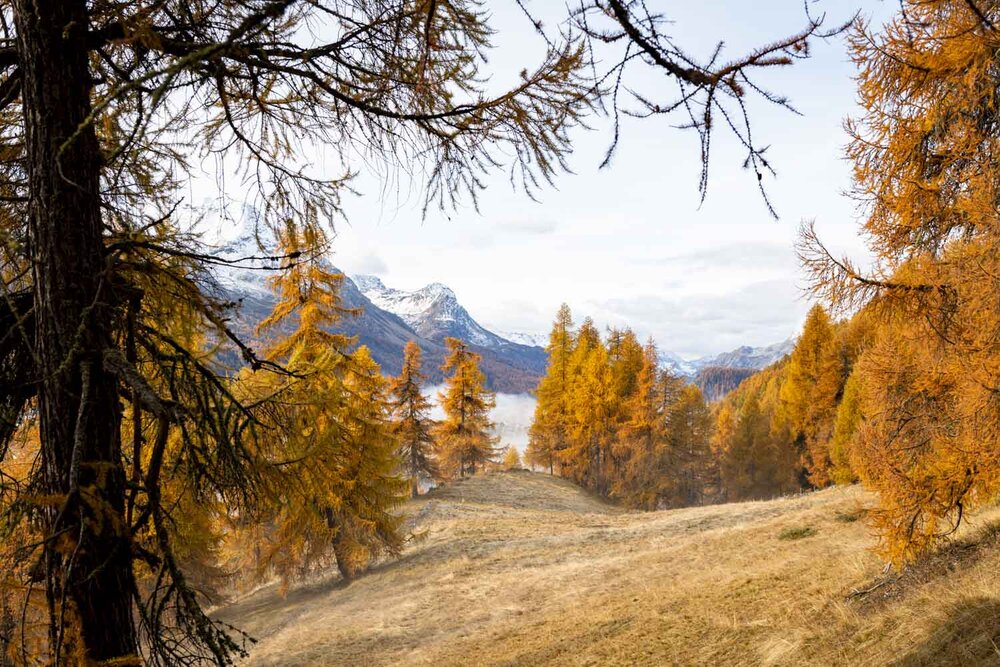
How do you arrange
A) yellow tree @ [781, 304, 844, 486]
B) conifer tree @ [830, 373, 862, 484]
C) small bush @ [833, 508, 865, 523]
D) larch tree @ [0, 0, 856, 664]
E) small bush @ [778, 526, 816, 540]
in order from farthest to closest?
yellow tree @ [781, 304, 844, 486] < conifer tree @ [830, 373, 862, 484] < small bush @ [833, 508, 865, 523] < small bush @ [778, 526, 816, 540] < larch tree @ [0, 0, 856, 664]

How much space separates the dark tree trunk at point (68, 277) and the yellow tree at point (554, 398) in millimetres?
32872

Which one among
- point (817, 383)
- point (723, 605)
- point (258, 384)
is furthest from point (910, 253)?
point (817, 383)

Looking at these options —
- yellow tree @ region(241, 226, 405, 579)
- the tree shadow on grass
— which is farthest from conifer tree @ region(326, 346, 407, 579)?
the tree shadow on grass

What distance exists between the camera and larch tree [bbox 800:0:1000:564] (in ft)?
18.1

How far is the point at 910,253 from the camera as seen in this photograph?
6.67 meters

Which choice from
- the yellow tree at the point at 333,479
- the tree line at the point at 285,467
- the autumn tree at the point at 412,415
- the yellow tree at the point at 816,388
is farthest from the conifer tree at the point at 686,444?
the yellow tree at the point at 333,479

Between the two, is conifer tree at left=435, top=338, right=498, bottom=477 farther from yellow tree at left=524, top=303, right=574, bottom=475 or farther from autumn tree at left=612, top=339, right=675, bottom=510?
autumn tree at left=612, top=339, right=675, bottom=510

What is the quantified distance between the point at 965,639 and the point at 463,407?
30674mm

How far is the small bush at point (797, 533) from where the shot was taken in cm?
1072

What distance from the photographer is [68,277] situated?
252 cm

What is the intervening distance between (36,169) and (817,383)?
115 feet

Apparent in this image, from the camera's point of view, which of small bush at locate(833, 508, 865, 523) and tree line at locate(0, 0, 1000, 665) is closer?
tree line at locate(0, 0, 1000, 665)

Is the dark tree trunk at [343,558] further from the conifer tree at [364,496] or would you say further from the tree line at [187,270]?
Answer: the tree line at [187,270]

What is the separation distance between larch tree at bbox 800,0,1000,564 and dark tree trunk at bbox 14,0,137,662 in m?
6.93
